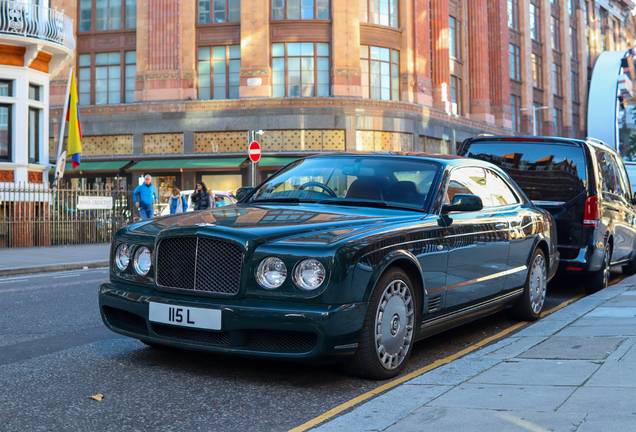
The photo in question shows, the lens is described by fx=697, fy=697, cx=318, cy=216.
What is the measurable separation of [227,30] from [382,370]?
105 feet

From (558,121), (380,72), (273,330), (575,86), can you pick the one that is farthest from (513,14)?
(273,330)

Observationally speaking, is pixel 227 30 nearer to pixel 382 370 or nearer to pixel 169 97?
pixel 169 97

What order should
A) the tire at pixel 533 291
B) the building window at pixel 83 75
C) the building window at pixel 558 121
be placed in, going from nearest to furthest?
1. the tire at pixel 533 291
2. the building window at pixel 83 75
3. the building window at pixel 558 121

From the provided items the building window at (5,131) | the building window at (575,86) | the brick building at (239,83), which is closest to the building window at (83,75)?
the brick building at (239,83)

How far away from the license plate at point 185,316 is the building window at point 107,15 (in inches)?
1316

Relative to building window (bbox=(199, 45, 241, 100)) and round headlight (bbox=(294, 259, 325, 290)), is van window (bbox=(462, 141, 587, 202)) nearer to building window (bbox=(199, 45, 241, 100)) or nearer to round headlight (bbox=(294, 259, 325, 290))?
round headlight (bbox=(294, 259, 325, 290))

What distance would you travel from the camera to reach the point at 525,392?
374 cm

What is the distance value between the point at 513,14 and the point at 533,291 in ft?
157

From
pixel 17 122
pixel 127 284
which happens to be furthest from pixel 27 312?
pixel 17 122

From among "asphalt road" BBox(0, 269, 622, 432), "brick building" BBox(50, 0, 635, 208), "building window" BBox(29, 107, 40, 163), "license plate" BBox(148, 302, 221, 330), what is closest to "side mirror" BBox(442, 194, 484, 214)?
"asphalt road" BBox(0, 269, 622, 432)

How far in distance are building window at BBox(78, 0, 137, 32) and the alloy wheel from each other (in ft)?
110

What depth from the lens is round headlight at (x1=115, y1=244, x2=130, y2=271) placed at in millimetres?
4734

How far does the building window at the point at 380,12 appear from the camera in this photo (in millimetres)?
34259

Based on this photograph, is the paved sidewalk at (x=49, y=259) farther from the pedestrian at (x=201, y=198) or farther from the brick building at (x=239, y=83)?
the brick building at (x=239, y=83)
